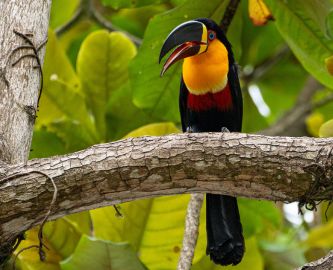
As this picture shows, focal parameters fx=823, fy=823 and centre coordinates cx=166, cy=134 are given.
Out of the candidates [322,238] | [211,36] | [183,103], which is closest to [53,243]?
[183,103]

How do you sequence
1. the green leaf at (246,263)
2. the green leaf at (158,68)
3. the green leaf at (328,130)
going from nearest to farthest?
the green leaf at (328,130) < the green leaf at (246,263) < the green leaf at (158,68)

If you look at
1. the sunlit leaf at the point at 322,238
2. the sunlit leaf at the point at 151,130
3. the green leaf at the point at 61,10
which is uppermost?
the green leaf at the point at 61,10

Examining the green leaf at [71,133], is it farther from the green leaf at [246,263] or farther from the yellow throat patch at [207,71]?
the green leaf at [246,263]

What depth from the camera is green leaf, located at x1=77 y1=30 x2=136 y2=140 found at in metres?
4.04

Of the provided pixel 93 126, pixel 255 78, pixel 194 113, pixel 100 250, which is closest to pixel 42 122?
pixel 93 126

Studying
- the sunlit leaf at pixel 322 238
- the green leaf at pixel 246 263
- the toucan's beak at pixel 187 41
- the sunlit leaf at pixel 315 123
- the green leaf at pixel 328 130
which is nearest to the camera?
the sunlit leaf at pixel 322 238

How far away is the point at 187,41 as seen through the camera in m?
3.39

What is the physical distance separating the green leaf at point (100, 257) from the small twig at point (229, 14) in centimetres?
141

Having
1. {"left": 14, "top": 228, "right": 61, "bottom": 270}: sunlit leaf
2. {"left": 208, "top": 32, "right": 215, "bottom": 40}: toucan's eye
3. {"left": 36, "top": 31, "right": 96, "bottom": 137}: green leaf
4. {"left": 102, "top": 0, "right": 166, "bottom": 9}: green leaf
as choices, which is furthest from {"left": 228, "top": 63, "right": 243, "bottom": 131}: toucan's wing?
{"left": 14, "top": 228, "right": 61, "bottom": 270}: sunlit leaf

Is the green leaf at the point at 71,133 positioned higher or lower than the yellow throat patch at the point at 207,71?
higher

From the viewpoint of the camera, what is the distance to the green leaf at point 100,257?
290 centimetres

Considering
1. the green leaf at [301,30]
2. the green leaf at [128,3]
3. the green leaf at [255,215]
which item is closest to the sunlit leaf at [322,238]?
the green leaf at [255,215]

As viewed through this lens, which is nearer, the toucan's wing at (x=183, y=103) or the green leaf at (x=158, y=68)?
the toucan's wing at (x=183, y=103)

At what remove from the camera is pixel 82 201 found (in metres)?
2.50
